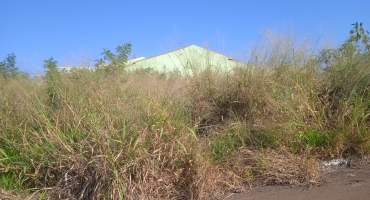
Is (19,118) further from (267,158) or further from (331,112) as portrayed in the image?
(331,112)

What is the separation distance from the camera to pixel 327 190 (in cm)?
346

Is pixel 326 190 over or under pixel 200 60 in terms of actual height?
under

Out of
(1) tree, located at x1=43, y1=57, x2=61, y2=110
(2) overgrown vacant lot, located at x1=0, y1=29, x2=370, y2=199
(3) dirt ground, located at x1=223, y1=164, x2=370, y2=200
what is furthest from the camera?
(1) tree, located at x1=43, y1=57, x2=61, y2=110

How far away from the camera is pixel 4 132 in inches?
173

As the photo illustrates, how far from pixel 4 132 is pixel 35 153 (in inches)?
33.0

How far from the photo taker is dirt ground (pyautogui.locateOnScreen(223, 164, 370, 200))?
3.35 m

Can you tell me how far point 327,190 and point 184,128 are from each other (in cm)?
171

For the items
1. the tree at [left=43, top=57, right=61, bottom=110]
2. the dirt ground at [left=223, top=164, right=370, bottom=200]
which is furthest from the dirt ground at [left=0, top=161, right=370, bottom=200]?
the tree at [left=43, top=57, right=61, bottom=110]

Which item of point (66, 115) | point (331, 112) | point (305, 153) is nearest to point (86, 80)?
point (66, 115)

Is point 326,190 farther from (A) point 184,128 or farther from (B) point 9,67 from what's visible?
(B) point 9,67

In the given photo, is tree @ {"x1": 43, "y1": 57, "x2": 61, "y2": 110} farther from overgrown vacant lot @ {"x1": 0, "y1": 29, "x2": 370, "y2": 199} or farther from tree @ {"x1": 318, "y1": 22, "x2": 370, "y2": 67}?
tree @ {"x1": 318, "y1": 22, "x2": 370, "y2": 67}

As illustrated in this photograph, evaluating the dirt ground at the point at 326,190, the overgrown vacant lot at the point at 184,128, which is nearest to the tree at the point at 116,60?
the overgrown vacant lot at the point at 184,128

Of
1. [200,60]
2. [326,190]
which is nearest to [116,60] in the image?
[200,60]

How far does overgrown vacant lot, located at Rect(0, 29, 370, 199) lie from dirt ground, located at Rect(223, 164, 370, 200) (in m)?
0.14
